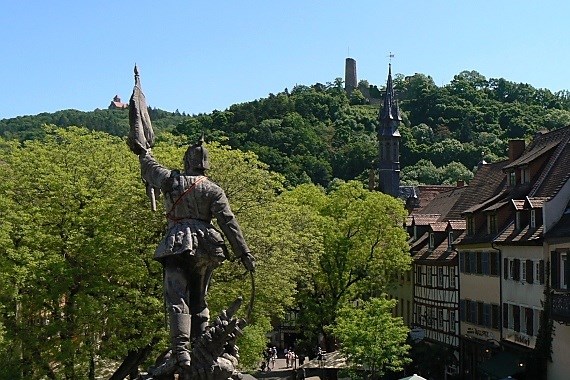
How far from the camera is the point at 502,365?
36.7 meters

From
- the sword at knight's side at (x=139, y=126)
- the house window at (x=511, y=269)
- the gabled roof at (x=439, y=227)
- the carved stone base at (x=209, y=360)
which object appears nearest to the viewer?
the carved stone base at (x=209, y=360)

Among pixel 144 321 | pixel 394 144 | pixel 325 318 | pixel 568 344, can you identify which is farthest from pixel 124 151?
pixel 394 144

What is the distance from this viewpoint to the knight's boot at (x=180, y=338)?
10.8 metres

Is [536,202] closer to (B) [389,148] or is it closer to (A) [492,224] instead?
(A) [492,224]

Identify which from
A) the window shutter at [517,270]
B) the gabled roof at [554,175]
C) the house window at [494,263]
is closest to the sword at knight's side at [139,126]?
the gabled roof at [554,175]

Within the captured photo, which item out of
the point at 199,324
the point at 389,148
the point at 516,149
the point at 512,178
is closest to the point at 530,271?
the point at 512,178

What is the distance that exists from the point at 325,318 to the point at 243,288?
20.5 m

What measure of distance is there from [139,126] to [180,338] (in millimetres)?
2702

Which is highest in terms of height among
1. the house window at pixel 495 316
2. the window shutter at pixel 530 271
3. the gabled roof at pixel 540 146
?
the gabled roof at pixel 540 146

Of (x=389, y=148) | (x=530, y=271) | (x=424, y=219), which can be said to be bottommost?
(x=530, y=271)

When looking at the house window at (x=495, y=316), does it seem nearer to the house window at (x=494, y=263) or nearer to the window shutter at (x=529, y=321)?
the house window at (x=494, y=263)

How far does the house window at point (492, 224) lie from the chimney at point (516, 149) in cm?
546

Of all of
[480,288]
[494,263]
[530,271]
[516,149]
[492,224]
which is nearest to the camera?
[530,271]

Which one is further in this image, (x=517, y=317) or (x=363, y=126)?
(x=363, y=126)
